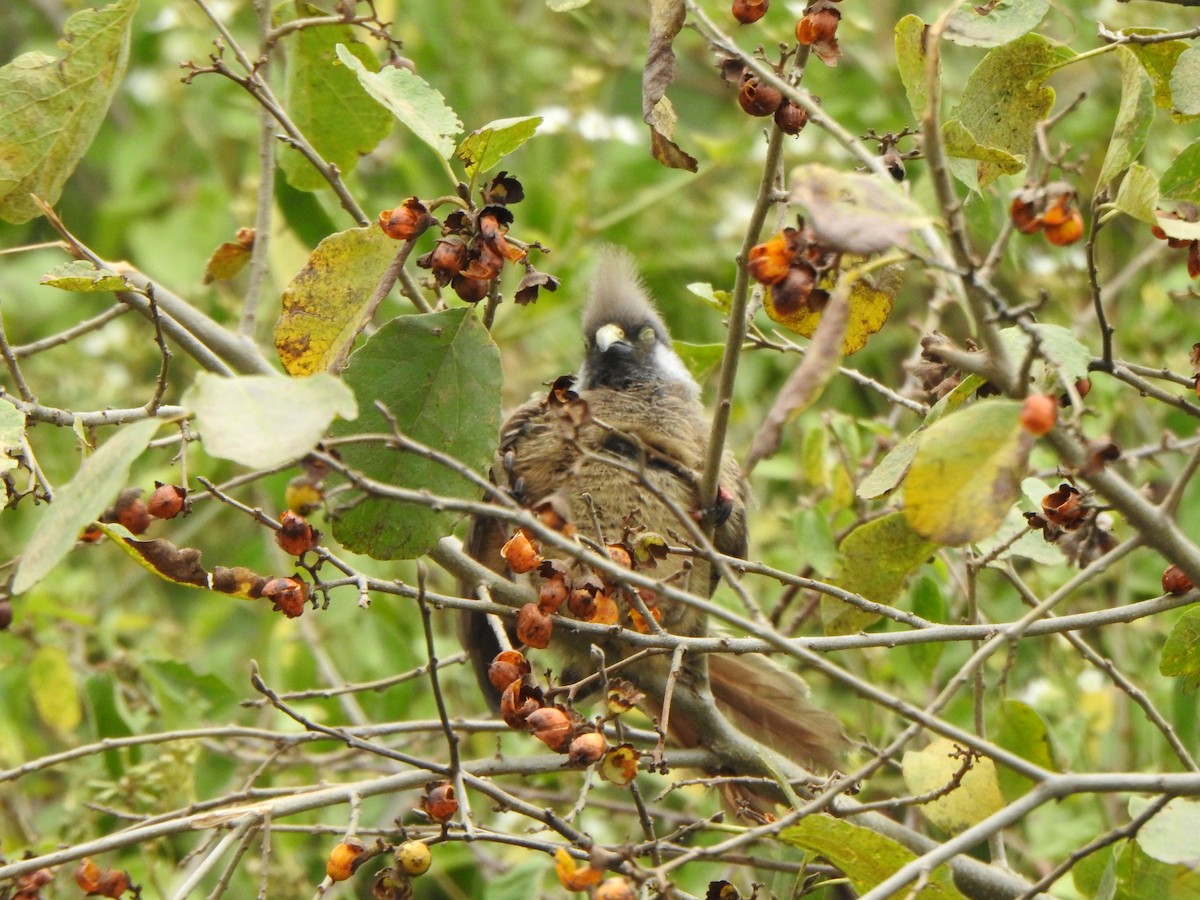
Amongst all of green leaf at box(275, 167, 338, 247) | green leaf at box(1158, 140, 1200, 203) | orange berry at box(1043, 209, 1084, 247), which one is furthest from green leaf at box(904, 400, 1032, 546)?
green leaf at box(275, 167, 338, 247)

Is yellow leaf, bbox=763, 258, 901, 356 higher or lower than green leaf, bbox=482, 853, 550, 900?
higher

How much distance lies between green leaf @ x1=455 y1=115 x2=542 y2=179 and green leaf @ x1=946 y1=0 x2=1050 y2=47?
0.61 meters

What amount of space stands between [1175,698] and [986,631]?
1198mm

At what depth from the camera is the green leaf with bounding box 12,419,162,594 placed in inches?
59.0

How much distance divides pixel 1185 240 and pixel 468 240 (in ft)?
3.37

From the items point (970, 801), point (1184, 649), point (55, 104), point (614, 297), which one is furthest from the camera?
point (614, 297)

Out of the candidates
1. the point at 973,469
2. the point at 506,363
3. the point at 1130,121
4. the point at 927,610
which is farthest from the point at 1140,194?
the point at 506,363

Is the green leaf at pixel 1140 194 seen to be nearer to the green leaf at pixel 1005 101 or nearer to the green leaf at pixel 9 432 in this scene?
the green leaf at pixel 1005 101

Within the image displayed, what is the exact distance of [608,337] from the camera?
396cm

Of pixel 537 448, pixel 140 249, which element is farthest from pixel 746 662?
pixel 140 249

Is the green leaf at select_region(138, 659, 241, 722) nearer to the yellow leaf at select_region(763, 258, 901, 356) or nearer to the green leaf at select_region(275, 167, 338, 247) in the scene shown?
the green leaf at select_region(275, 167, 338, 247)

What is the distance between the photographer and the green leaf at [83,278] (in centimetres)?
196

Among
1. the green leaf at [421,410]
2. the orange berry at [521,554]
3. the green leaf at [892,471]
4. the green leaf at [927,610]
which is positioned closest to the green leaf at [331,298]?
the green leaf at [421,410]

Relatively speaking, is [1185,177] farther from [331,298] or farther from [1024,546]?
[331,298]
